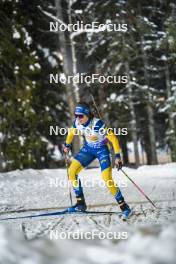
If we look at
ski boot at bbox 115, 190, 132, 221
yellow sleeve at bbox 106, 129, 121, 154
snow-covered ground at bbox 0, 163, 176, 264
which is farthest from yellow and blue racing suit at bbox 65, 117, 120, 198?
snow-covered ground at bbox 0, 163, 176, 264

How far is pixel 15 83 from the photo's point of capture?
958 inches

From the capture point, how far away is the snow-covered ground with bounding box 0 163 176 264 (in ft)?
15.7

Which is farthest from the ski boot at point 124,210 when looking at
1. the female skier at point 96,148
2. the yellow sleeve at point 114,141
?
the yellow sleeve at point 114,141

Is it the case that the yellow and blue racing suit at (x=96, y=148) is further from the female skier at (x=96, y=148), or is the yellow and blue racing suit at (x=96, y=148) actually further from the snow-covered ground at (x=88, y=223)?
the snow-covered ground at (x=88, y=223)

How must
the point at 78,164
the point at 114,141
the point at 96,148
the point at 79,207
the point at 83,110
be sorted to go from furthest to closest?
the point at 79,207 < the point at 78,164 < the point at 96,148 < the point at 83,110 < the point at 114,141

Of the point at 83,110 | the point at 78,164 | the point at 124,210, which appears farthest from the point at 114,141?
the point at 124,210

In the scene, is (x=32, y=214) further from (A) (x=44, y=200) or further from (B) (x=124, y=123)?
(B) (x=124, y=123)

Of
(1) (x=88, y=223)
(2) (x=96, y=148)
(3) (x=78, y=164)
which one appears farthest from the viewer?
(3) (x=78, y=164)

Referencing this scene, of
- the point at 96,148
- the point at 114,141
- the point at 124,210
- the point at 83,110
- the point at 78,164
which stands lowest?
the point at 124,210

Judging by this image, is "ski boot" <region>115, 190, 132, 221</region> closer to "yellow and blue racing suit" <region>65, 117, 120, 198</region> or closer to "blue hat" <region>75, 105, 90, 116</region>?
"yellow and blue racing suit" <region>65, 117, 120, 198</region>

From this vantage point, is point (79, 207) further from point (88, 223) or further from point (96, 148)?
point (96, 148)

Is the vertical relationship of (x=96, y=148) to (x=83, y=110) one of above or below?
below

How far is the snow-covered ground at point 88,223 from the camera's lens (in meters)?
4.80

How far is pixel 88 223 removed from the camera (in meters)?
9.79
